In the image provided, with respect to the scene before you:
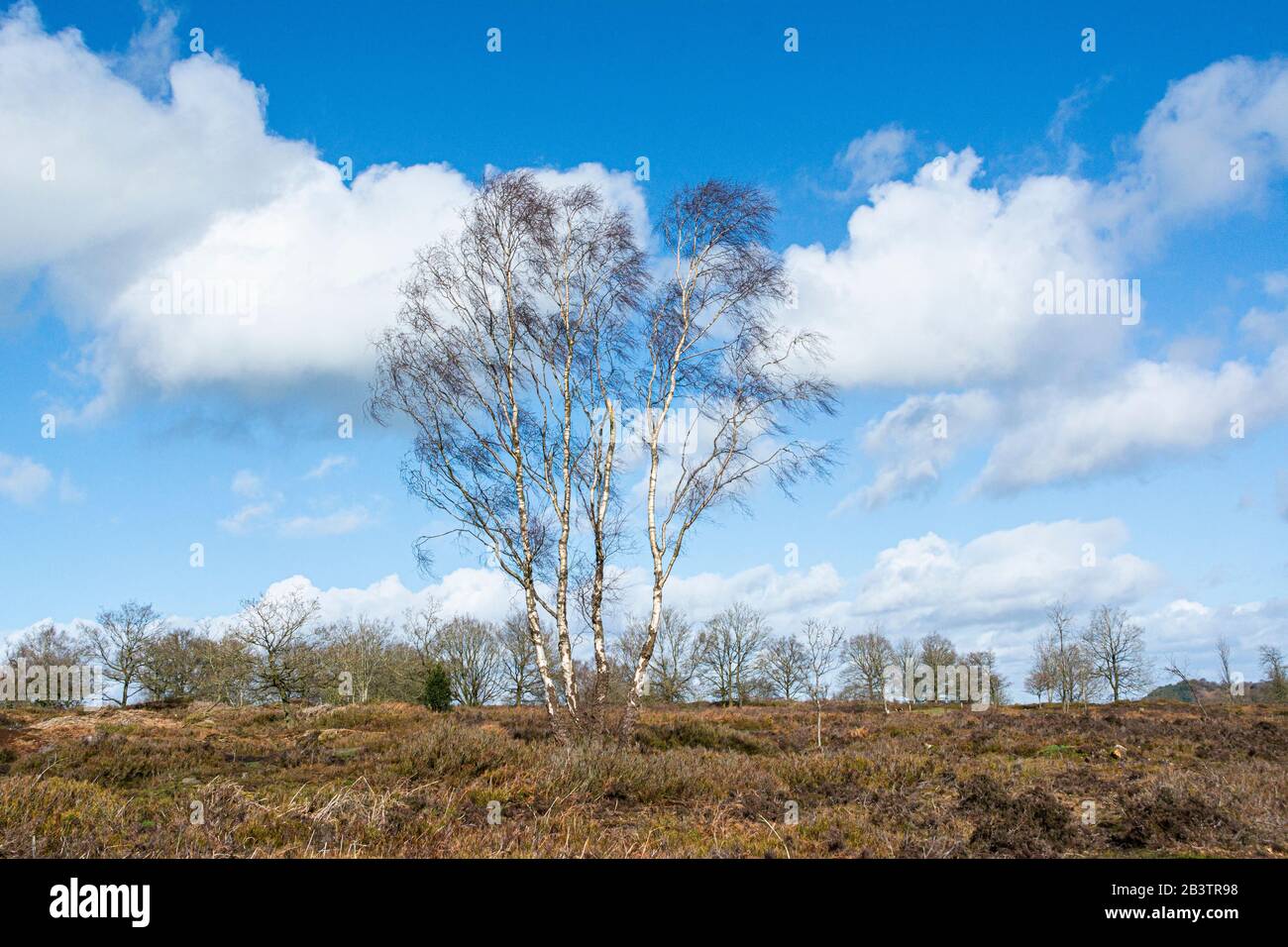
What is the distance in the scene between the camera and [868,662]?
5753 cm

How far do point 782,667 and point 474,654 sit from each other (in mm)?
20929

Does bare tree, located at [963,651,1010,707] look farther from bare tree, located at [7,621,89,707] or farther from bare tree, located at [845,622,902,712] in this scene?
bare tree, located at [7,621,89,707]

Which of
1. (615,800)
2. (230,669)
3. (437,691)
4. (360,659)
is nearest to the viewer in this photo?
(615,800)

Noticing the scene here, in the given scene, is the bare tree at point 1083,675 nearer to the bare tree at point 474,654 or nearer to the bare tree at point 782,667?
the bare tree at point 782,667

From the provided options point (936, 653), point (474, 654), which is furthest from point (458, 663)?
point (936, 653)

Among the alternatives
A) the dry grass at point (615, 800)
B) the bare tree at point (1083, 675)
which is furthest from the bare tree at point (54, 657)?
the bare tree at point (1083, 675)

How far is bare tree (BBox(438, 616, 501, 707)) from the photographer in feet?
162

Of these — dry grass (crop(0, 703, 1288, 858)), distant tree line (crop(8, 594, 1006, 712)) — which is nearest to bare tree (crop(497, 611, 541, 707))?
distant tree line (crop(8, 594, 1006, 712))

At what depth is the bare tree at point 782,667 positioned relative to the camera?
2083 inches

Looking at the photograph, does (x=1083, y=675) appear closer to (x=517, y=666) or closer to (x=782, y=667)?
(x=782, y=667)

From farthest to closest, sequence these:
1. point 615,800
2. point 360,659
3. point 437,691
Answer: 1. point 360,659
2. point 437,691
3. point 615,800

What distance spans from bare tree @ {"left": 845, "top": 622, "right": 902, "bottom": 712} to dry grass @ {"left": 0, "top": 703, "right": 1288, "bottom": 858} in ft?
130

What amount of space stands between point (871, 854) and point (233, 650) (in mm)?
31886
